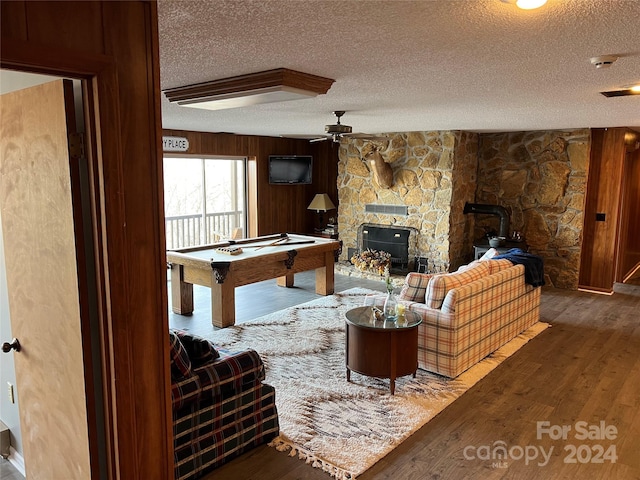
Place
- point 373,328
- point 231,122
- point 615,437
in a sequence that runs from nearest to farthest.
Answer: point 615,437, point 373,328, point 231,122

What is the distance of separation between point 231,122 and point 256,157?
8.13 ft

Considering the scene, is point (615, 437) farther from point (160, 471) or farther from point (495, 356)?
point (160, 471)

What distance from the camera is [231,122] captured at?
606 cm

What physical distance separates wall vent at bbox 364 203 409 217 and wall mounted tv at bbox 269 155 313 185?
1525 millimetres

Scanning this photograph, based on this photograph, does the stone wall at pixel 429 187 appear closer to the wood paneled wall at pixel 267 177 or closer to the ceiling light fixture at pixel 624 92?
the wood paneled wall at pixel 267 177

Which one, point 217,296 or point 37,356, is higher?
point 37,356

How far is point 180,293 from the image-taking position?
573cm

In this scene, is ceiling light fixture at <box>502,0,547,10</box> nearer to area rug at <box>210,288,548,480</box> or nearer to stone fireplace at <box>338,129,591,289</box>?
area rug at <box>210,288,548,480</box>

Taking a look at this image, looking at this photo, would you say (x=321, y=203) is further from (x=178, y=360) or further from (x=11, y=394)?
(x=11, y=394)

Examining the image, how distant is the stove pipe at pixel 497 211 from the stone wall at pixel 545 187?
248 millimetres

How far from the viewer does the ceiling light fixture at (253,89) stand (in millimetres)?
2875

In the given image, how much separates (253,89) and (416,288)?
91.0 inches

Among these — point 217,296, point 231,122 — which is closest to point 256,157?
point 231,122

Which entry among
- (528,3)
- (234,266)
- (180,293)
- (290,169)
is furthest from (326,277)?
(528,3)
